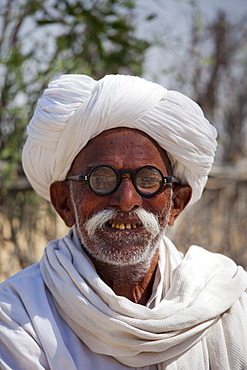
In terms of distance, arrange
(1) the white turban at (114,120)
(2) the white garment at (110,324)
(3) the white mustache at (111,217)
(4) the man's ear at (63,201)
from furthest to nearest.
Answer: (4) the man's ear at (63,201), (1) the white turban at (114,120), (3) the white mustache at (111,217), (2) the white garment at (110,324)

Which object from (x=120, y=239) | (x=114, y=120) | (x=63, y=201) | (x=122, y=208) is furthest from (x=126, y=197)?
(x=63, y=201)

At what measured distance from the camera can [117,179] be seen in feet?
8.39

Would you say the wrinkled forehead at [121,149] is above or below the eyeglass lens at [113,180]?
above

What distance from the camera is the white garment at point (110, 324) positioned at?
2.44 meters

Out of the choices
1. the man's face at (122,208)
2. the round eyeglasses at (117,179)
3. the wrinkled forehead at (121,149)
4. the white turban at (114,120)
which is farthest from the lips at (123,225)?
the white turban at (114,120)

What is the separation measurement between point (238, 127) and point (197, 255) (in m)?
5.90

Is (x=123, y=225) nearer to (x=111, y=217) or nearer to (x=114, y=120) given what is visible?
(x=111, y=217)

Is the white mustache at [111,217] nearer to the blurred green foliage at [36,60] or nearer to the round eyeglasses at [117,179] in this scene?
the round eyeglasses at [117,179]

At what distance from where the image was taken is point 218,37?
333 inches

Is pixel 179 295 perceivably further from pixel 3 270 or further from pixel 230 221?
pixel 230 221

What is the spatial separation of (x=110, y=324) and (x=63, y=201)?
0.72 metres

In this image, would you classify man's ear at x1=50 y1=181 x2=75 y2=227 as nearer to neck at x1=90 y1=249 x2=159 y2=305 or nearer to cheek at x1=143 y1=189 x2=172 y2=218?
neck at x1=90 y1=249 x2=159 y2=305

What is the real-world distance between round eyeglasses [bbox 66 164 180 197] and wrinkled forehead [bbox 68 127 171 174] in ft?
0.14

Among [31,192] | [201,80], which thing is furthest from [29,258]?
[201,80]
